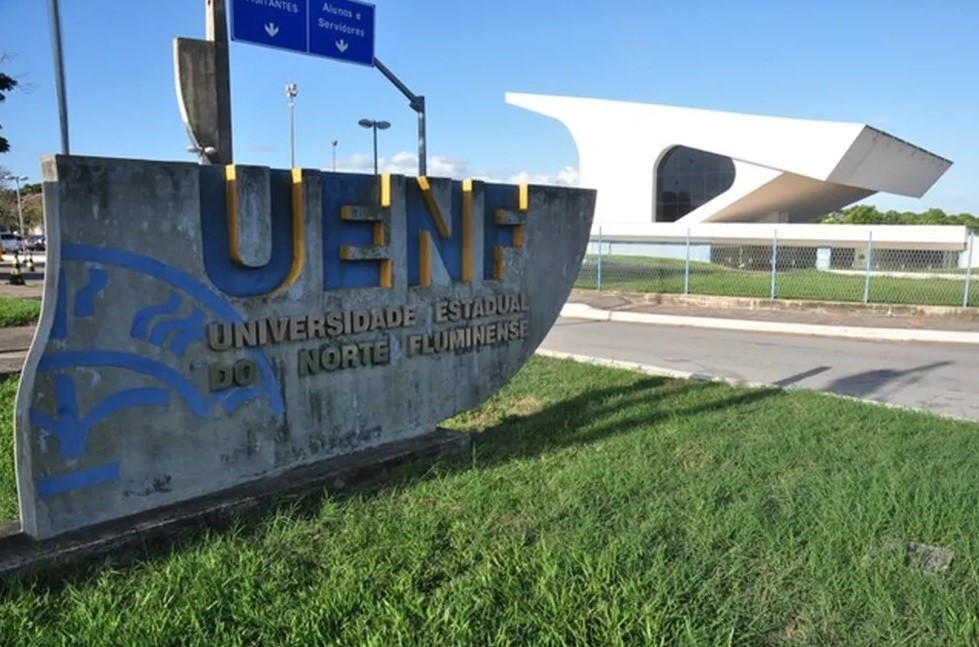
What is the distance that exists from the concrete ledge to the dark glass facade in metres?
23.4

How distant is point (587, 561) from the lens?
3.25 m

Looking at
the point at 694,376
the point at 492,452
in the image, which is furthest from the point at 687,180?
the point at 492,452

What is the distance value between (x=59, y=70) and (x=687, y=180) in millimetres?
Result: 32082

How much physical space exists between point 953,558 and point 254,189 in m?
3.87

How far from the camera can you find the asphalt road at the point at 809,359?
8.03 m

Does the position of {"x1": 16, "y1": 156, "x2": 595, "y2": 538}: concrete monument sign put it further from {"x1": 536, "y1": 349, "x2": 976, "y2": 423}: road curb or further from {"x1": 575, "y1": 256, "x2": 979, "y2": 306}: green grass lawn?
{"x1": 575, "y1": 256, "x2": 979, "y2": 306}: green grass lawn

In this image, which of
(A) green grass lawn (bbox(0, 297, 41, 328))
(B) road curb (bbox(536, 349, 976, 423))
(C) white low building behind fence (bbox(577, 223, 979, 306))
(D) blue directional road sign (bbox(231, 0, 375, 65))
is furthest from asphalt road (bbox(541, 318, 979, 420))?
(A) green grass lawn (bbox(0, 297, 41, 328))

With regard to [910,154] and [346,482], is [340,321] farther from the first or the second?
[910,154]

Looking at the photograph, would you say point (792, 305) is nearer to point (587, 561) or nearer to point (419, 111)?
point (419, 111)

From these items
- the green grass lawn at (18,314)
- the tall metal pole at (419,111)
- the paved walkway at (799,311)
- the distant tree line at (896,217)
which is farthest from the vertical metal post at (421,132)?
the distant tree line at (896,217)

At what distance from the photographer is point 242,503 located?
3.92 m

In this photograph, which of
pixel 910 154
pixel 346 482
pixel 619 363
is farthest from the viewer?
pixel 910 154

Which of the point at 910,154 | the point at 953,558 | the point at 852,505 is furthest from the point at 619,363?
the point at 910,154

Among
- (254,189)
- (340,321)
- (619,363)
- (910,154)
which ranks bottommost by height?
(619,363)
